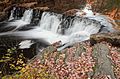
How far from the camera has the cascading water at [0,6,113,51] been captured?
1573 centimetres

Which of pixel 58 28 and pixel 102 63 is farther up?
pixel 102 63

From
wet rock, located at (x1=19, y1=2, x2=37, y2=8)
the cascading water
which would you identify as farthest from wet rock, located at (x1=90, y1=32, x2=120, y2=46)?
wet rock, located at (x1=19, y1=2, x2=37, y2=8)

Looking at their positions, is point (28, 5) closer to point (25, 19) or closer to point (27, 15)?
point (27, 15)

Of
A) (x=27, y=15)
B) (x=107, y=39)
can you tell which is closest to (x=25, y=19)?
(x=27, y=15)

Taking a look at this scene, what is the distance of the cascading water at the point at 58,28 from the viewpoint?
15730 mm

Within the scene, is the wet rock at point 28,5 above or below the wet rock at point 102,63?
below

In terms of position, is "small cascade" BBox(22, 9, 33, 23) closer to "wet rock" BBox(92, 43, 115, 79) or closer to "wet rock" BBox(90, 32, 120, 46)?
"wet rock" BBox(90, 32, 120, 46)

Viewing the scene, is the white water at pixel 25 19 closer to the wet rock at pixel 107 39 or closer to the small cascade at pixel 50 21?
A: the small cascade at pixel 50 21

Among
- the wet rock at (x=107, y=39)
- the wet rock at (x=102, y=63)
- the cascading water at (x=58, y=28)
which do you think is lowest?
the cascading water at (x=58, y=28)

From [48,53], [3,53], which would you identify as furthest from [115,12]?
[48,53]

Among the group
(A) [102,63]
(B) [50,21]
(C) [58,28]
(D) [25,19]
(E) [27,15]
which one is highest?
(A) [102,63]

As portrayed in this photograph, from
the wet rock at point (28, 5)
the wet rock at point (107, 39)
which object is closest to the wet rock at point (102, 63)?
the wet rock at point (107, 39)

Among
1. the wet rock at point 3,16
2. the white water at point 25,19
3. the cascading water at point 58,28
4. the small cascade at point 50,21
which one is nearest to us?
the cascading water at point 58,28

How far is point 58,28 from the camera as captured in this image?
17656 millimetres
